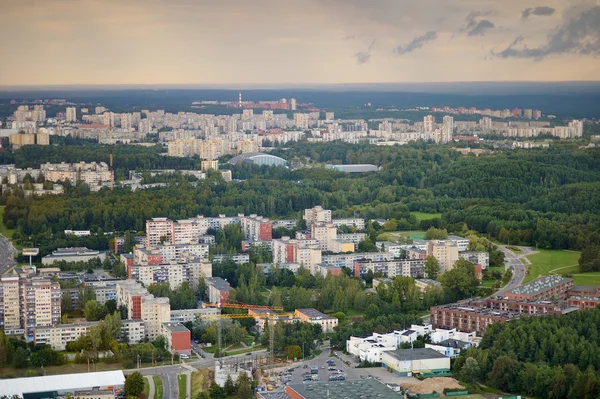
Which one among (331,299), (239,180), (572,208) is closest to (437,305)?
(331,299)

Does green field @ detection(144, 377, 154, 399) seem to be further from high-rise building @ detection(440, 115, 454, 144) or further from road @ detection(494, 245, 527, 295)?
high-rise building @ detection(440, 115, 454, 144)

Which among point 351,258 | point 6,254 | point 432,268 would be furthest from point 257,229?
point 6,254

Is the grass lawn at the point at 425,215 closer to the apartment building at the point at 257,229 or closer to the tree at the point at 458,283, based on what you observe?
the apartment building at the point at 257,229

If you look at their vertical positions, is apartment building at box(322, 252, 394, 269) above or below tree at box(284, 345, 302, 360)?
above

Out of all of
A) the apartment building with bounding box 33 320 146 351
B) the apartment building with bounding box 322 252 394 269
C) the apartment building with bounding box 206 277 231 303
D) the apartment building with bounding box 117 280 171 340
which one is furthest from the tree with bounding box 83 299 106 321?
the apartment building with bounding box 322 252 394 269

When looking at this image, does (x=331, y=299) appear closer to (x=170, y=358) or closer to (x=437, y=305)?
(x=437, y=305)

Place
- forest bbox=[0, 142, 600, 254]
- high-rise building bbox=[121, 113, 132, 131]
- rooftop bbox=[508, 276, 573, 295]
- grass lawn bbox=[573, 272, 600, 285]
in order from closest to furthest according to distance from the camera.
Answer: rooftop bbox=[508, 276, 573, 295], grass lawn bbox=[573, 272, 600, 285], forest bbox=[0, 142, 600, 254], high-rise building bbox=[121, 113, 132, 131]
